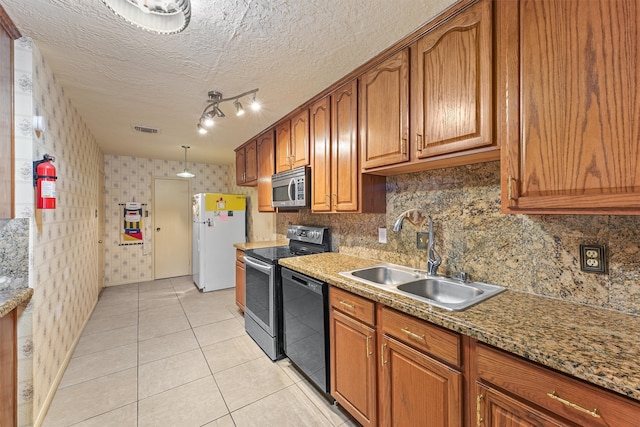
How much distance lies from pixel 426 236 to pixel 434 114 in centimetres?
78

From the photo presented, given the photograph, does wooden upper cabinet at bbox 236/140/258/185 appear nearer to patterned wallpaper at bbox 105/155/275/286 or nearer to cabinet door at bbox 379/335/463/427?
patterned wallpaper at bbox 105/155/275/286

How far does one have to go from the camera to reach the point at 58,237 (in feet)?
6.51

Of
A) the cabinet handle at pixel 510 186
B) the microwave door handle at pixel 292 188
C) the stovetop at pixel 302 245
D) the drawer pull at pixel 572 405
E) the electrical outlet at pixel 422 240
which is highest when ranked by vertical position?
the microwave door handle at pixel 292 188

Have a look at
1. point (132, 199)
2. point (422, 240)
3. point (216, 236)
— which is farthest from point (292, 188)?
point (132, 199)

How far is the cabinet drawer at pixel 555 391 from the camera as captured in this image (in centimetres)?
69

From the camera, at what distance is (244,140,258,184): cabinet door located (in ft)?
11.1

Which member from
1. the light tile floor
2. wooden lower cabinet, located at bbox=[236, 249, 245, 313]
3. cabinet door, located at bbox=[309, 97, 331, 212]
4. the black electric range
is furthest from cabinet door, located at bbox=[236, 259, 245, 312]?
cabinet door, located at bbox=[309, 97, 331, 212]

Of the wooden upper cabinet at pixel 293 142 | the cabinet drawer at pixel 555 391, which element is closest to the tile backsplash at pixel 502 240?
the cabinet drawer at pixel 555 391

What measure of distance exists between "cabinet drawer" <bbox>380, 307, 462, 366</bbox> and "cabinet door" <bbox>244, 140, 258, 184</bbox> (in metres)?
2.58

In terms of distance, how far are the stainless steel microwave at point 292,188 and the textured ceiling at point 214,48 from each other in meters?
0.63

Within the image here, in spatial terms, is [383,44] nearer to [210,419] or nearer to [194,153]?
[210,419]

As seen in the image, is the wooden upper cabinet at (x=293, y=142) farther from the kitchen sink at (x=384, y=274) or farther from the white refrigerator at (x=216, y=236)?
Result: the white refrigerator at (x=216, y=236)

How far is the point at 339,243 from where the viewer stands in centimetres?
251

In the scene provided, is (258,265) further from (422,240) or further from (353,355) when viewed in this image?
(422,240)
